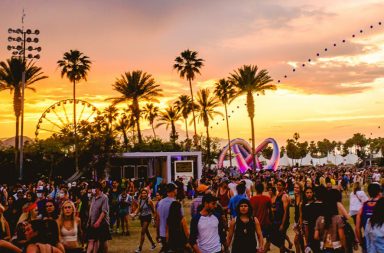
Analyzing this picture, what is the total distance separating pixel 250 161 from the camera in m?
81.2

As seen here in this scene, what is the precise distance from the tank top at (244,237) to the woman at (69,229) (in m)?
2.84

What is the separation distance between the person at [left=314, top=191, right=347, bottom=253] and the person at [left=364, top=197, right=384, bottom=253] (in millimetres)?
612

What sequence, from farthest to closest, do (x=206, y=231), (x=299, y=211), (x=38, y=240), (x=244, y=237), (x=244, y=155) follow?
(x=244, y=155), (x=299, y=211), (x=206, y=231), (x=244, y=237), (x=38, y=240)

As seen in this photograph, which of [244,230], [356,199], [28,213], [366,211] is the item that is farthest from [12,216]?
[356,199]

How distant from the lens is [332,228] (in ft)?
23.3

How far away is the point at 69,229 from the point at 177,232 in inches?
71.7

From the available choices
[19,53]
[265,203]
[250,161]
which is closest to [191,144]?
[250,161]

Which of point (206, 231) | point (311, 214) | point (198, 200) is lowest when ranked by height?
point (206, 231)

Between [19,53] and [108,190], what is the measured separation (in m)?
22.6

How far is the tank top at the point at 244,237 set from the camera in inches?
292

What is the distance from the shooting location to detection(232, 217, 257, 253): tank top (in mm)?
7414

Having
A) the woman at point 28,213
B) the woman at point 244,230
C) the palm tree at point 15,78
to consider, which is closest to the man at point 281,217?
the woman at point 244,230

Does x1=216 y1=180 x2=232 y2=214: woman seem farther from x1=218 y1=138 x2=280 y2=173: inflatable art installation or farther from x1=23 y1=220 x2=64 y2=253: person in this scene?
x1=218 y1=138 x2=280 y2=173: inflatable art installation

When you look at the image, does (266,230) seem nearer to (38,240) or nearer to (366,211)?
(366,211)
